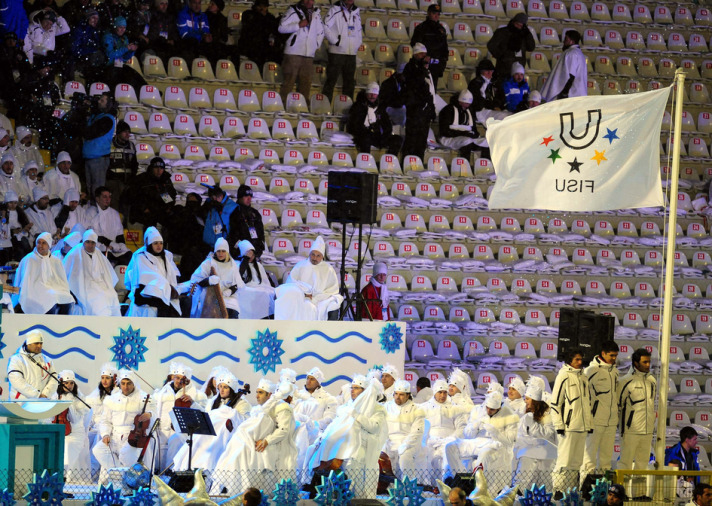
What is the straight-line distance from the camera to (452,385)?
46.1 feet

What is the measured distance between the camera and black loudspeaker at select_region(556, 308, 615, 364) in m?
12.7

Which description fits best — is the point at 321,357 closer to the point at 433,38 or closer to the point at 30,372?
the point at 30,372

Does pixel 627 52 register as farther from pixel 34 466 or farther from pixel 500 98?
pixel 34 466

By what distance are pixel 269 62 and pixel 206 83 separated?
1.16 m

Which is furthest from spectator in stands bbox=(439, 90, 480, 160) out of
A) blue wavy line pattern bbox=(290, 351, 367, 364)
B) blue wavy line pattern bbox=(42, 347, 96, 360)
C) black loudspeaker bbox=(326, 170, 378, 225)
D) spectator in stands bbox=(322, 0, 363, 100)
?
blue wavy line pattern bbox=(42, 347, 96, 360)

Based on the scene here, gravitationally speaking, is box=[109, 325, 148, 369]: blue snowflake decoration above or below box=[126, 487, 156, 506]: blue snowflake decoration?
above

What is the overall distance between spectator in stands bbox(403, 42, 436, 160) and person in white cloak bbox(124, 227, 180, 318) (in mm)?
5688

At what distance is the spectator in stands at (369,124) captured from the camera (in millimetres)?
19203

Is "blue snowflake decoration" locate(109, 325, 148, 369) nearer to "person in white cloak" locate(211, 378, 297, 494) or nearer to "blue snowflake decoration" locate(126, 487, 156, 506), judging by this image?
"person in white cloak" locate(211, 378, 297, 494)

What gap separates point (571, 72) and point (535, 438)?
8.94 meters

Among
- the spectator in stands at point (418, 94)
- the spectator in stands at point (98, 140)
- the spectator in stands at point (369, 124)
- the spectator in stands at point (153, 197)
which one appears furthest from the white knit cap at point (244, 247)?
the spectator in stands at point (418, 94)

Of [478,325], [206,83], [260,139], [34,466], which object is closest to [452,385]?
[478,325]

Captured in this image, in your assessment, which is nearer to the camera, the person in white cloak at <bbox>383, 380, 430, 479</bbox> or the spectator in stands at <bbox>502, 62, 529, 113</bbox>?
the person in white cloak at <bbox>383, 380, 430, 479</bbox>

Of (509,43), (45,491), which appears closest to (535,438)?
(45,491)
